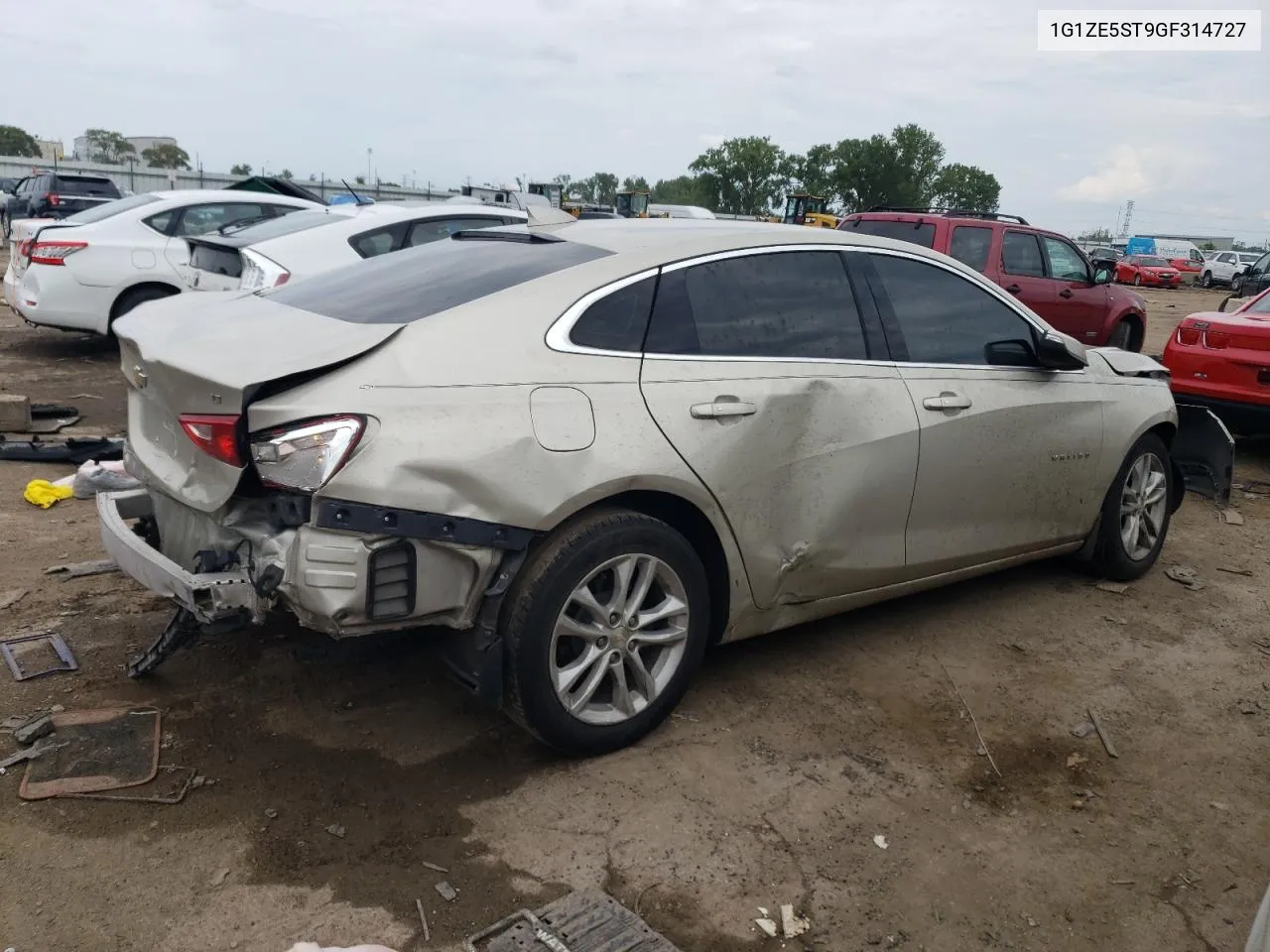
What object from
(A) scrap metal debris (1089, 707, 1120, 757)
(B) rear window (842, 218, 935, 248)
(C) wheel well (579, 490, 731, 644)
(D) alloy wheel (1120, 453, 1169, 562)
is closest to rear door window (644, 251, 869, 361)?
(C) wheel well (579, 490, 731, 644)

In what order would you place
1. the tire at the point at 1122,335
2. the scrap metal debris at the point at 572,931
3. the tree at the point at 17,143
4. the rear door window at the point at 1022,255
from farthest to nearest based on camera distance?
the tree at the point at 17,143, the tire at the point at 1122,335, the rear door window at the point at 1022,255, the scrap metal debris at the point at 572,931

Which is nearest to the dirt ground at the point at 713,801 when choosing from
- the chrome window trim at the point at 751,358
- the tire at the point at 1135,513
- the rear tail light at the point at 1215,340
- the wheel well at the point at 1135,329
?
the tire at the point at 1135,513

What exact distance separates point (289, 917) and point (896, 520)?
248cm

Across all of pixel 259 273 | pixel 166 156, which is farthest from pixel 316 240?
pixel 166 156

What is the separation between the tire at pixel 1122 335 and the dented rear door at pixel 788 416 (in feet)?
29.9

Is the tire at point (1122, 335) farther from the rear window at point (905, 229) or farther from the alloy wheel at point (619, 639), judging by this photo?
the alloy wheel at point (619, 639)

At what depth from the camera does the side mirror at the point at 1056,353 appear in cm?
444

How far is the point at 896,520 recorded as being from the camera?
3.97 m

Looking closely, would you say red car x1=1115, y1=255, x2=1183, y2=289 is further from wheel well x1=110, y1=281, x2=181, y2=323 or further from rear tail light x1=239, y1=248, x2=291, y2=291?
rear tail light x1=239, y1=248, x2=291, y2=291

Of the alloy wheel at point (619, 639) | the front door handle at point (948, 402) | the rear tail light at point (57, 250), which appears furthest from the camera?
the rear tail light at point (57, 250)

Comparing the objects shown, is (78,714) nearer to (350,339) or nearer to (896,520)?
(350,339)

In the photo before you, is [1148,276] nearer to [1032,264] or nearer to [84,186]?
[1032,264]

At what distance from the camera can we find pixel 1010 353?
445 cm

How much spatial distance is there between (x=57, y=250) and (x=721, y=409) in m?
7.72
